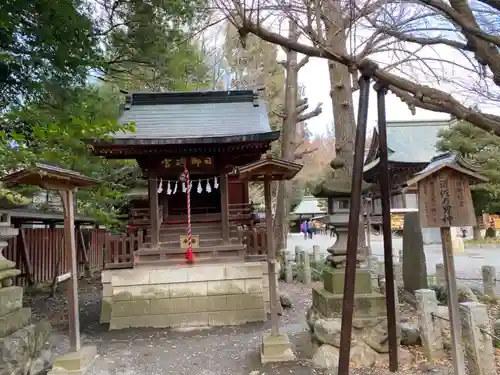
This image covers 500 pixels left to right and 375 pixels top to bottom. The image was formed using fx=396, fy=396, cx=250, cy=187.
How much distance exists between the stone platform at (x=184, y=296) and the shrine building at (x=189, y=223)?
0.8 inches

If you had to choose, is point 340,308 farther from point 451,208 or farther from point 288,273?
point 288,273

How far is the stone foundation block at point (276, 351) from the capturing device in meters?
5.44

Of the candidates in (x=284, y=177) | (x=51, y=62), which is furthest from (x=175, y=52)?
(x=284, y=177)

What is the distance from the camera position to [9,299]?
468 cm

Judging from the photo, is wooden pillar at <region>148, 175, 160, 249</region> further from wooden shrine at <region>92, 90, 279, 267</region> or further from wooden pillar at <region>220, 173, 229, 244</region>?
wooden pillar at <region>220, 173, 229, 244</region>

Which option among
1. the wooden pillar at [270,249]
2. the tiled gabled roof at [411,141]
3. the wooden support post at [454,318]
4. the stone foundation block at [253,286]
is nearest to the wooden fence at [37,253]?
the stone foundation block at [253,286]

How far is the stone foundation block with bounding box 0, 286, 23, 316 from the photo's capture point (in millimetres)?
4508

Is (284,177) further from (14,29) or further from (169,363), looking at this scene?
(14,29)

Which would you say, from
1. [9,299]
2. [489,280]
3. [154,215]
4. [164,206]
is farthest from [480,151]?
[9,299]

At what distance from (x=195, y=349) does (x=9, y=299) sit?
118 inches

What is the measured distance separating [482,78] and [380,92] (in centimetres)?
110

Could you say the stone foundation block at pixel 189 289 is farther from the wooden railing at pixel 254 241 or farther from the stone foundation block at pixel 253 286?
the wooden railing at pixel 254 241

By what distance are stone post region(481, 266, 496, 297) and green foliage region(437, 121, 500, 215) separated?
9.31m

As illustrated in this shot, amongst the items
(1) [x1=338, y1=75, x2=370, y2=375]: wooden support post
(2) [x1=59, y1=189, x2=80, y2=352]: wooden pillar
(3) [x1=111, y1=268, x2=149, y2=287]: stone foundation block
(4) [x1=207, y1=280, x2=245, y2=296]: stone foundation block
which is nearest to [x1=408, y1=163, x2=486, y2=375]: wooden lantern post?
(1) [x1=338, y1=75, x2=370, y2=375]: wooden support post
